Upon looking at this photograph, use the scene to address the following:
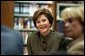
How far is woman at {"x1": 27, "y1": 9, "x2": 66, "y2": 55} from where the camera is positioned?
7.42 feet

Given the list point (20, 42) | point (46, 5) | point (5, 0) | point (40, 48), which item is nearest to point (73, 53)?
point (20, 42)

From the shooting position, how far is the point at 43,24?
2348mm

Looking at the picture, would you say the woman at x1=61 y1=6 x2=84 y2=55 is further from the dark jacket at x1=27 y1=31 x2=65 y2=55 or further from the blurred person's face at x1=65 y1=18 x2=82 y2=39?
the dark jacket at x1=27 y1=31 x2=65 y2=55

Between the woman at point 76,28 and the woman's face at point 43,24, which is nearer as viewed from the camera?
the woman at point 76,28

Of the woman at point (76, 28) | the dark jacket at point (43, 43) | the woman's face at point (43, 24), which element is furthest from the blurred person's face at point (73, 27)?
the woman's face at point (43, 24)

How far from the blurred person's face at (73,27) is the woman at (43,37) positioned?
812 mm

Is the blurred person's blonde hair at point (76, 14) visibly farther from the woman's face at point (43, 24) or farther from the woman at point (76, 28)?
the woman's face at point (43, 24)

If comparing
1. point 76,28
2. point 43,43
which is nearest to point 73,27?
point 76,28

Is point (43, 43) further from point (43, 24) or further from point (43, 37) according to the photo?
point (43, 24)

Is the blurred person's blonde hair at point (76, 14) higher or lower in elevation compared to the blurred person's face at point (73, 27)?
higher

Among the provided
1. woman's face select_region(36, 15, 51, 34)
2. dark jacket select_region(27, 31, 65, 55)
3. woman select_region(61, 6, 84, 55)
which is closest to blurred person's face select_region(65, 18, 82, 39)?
woman select_region(61, 6, 84, 55)

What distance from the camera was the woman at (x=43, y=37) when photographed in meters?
2.26

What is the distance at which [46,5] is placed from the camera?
15.0 feet

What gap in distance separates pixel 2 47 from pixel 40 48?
84cm
